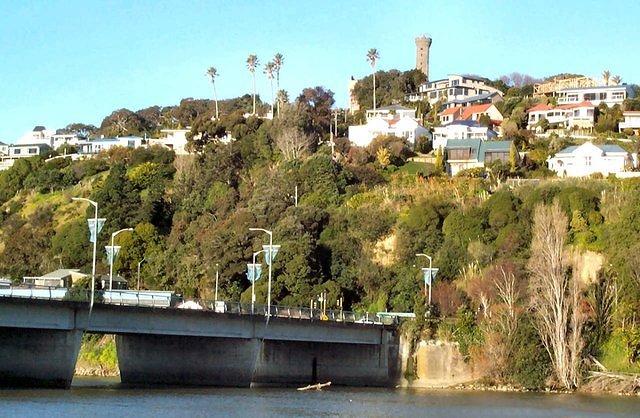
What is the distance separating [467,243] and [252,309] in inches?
1092

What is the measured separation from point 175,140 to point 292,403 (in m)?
99.7

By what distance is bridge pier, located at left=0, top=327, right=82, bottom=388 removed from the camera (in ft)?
221

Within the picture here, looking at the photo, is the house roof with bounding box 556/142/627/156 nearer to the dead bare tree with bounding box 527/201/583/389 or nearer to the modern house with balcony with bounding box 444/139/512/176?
the modern house with balcony with bounding box 444/139/512/176

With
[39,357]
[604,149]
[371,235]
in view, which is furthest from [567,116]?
[39,357]

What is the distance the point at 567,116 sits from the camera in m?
150

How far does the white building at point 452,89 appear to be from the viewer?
187 m

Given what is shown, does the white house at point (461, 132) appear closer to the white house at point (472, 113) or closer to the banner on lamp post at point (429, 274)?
the white house at point (472, 113)

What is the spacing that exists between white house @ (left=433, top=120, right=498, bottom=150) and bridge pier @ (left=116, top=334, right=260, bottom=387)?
210 feet

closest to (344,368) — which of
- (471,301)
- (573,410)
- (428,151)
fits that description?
(471,301)

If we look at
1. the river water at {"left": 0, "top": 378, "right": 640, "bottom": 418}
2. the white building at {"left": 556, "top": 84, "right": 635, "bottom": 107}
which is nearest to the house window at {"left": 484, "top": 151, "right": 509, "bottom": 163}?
the white building at {"left": 556, "top": 84, "right": 635, "bottom": 107}

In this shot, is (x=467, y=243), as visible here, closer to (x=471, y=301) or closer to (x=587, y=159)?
(x=471, y=301)

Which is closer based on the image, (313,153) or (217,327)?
(217,327)

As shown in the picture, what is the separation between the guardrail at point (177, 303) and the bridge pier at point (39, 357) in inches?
82.1

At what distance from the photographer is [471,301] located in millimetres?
92062
